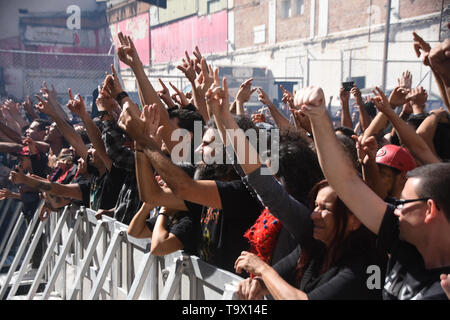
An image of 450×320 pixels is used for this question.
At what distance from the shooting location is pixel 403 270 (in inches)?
68.5

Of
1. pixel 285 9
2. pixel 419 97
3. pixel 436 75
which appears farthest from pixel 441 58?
pixel 285 9

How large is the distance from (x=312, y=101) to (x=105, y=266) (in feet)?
7.12

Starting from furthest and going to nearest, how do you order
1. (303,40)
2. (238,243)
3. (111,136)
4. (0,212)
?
1. (303,40)
2. (0,212)
3. (111,136)
4. (238,243)

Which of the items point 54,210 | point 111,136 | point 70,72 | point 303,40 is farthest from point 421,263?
point 303,40

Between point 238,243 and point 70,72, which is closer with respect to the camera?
point 238,243

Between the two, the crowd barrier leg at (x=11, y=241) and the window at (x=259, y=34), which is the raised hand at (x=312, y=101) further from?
the window at (x=259, y=34)

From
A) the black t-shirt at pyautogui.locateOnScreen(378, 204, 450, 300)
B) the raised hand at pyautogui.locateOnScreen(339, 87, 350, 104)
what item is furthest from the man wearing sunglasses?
the raised hand at pyautogui.locateOnScreen(339, 87, 350, 104)

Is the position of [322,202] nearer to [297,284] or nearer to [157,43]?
[297,284]

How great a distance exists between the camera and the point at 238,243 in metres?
2.45

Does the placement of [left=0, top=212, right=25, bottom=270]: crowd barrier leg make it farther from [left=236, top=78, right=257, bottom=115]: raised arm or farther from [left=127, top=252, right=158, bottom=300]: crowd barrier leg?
[left=236, top=78, right=257, bottom=115]: raised arm

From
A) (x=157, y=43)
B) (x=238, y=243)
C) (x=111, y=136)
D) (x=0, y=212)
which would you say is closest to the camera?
(x=238, y=243)

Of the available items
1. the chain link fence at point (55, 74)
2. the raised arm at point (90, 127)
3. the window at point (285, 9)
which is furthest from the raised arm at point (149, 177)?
the window at point (285, 9)

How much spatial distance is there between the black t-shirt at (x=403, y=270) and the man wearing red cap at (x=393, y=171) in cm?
51

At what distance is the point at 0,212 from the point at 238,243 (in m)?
6.08
